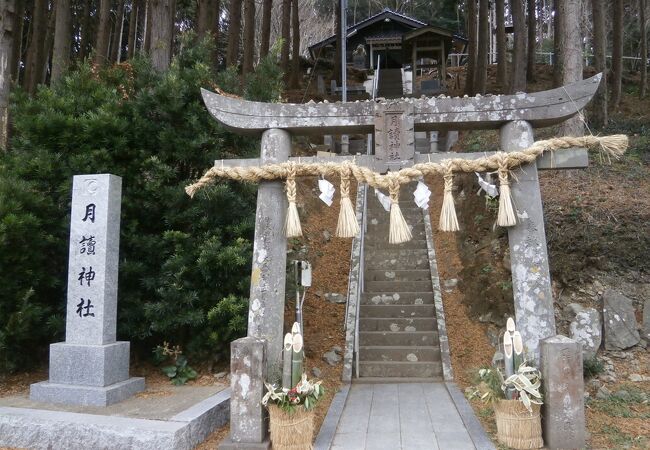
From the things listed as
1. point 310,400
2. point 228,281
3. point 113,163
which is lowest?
point 310,400

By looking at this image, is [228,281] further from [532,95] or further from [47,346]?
[532,95]

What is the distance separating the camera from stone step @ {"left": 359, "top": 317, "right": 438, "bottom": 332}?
8078 millimetres

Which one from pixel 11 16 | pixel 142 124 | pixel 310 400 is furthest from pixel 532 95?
pixel 11 16

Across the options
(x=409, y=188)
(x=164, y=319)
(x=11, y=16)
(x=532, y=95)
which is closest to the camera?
(x=532, y=95)

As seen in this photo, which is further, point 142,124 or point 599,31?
point 599,31

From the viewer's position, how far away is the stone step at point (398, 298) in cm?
870

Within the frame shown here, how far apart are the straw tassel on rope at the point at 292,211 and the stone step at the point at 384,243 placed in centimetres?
546

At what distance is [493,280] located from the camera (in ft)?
27.7

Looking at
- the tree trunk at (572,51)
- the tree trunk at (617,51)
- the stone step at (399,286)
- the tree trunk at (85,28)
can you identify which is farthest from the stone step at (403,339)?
the tree trunk at (85,28)

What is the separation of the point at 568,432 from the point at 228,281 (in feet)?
14.0

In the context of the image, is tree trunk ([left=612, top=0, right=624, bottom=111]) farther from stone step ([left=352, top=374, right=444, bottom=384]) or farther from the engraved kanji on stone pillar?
the engraved kanji on stone pillar

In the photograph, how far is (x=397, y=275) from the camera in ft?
31.0

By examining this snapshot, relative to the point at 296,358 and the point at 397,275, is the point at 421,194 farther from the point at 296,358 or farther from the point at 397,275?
the point at 397,275

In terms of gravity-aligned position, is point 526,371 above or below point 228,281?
below
